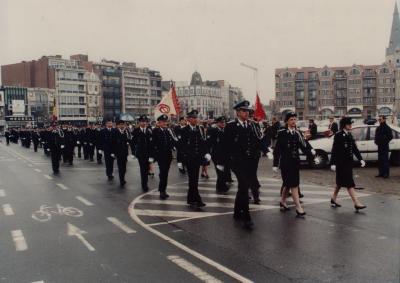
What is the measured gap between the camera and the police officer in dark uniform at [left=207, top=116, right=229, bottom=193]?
8880mm

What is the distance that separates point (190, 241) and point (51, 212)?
3.86 metres

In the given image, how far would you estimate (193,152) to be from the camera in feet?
34.6

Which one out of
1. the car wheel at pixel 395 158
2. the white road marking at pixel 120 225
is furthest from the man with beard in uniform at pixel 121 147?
the car wheel at pixel 395 158

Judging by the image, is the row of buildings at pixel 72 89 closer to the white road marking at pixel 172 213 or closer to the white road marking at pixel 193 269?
the white road marking at pixel 172 213

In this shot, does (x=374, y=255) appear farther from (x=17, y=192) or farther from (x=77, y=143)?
(x=77, y=143)

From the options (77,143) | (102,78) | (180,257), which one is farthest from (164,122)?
(102,78)

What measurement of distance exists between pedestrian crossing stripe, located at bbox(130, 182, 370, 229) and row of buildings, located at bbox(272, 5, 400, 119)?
421 ft

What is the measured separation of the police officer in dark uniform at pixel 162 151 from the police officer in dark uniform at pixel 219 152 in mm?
1128

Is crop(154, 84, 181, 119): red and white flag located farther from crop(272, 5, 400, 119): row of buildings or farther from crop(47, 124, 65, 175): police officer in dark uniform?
crop(272, 5, 400, 119): row of buildings

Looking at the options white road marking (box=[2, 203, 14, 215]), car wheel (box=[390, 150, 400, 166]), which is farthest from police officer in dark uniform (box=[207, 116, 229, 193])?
car wheel (box=[390, 150, 400, 166])

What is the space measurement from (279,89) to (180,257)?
472 feet

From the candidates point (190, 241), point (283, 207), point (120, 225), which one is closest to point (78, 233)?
point (120, 225)

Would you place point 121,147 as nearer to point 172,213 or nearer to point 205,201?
point 205,201

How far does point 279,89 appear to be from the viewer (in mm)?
147375
